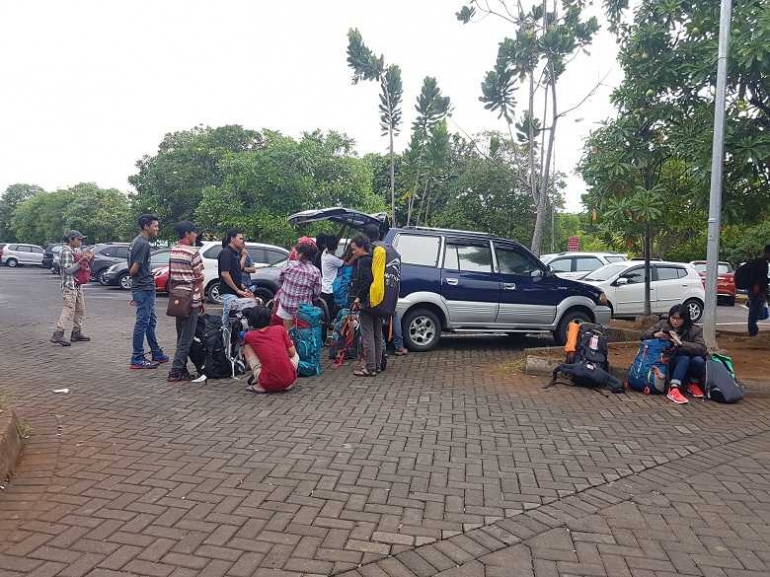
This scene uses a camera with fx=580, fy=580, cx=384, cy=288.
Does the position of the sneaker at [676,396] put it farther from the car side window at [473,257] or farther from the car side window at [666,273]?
the car side window at [666,273]

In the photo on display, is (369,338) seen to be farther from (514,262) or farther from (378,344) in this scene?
(514,262)

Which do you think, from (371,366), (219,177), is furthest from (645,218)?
(219,177)

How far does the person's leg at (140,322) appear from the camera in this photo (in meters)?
7.35

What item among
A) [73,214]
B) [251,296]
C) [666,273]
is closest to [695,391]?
[251,296]

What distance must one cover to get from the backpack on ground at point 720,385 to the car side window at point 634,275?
7759 mm

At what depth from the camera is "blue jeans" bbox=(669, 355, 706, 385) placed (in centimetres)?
666

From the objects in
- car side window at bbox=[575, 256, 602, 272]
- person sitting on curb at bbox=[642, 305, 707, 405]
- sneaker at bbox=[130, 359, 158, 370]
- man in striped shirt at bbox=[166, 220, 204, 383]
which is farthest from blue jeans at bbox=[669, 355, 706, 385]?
car side window at bbox=[575, 256, 602, 272]

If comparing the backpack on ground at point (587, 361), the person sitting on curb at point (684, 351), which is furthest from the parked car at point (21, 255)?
the person sitting on curb at point (684, 351)

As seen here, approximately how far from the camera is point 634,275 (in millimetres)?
14172

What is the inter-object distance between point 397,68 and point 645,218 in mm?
10623

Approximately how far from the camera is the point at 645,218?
852 cm

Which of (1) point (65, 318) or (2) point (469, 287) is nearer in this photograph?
(1) point (65, 318)

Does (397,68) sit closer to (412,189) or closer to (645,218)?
(412,189)

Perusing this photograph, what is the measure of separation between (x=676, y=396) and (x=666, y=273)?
9049 mm
